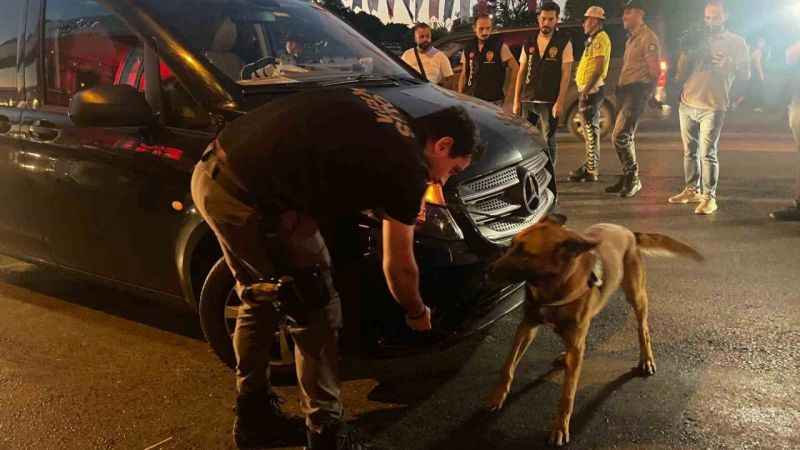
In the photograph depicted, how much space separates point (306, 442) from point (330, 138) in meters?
1.26

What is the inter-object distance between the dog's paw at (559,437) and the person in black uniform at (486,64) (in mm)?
4556

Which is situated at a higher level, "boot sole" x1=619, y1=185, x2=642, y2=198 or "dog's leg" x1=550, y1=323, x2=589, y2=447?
"dog's leg" x1=550, y1=323, x2=589, y2=447

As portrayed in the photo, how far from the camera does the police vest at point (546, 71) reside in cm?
644

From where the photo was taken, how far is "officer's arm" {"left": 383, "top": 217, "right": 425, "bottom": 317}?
2105 millimetres

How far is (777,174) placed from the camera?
23.9 feet

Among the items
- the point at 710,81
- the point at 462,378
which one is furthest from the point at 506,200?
the point at 710,81

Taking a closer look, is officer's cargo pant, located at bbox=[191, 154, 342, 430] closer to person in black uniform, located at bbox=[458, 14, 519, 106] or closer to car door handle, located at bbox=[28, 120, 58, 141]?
car door handle, located at bbox=[28, 120, 58, 141]

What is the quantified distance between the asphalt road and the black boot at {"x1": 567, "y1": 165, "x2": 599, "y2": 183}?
2.69 m

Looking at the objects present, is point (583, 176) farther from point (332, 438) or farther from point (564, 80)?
point (332, 438)

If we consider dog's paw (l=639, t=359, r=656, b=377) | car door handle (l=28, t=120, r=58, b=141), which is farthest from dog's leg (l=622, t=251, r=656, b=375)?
car door handle (l=28, t=120, r=58, b=141)

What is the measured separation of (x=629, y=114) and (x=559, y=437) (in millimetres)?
4412

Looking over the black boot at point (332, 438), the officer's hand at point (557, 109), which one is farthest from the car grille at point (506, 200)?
the officer's hand at point (557, 109)

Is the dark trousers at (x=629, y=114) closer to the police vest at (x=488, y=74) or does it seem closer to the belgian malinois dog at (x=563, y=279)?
the police vest at (x=488, y=74)

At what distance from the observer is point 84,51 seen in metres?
3.62
